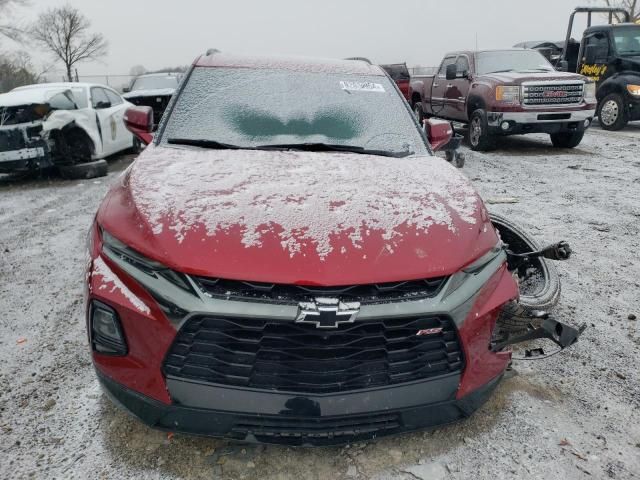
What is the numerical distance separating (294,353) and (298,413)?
0.70ft

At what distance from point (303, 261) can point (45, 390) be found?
164 cm

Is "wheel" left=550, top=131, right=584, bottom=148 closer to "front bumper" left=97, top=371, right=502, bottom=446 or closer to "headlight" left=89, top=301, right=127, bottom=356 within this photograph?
"front bumper" left=97, top=371, right=502, bottom=446

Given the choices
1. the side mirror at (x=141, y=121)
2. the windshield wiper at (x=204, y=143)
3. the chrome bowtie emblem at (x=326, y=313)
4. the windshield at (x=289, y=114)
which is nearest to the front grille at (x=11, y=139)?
A: the side mirror at (x=141, y=121)

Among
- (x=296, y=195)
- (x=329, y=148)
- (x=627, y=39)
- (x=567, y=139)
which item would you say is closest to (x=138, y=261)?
(x=296, y=195)

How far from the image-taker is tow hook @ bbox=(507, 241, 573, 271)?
269cm

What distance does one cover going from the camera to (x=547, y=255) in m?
2.87

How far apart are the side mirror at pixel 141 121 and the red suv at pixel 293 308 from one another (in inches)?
53.5

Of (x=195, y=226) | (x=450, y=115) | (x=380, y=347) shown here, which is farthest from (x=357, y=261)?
(x=450, y=115)

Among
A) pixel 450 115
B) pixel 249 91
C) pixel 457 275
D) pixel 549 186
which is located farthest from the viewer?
pixel 450 115

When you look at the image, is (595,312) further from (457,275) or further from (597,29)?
(597,29)

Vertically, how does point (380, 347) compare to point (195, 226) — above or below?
below

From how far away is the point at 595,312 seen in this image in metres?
3.29

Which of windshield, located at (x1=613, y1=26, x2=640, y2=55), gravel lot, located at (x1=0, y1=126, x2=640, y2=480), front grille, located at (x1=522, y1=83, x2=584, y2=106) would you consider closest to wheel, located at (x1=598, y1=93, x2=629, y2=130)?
windshield, located at (x1=613, y1=26, x2=640, y2=55)

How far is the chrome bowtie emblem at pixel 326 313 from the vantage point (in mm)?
1674
